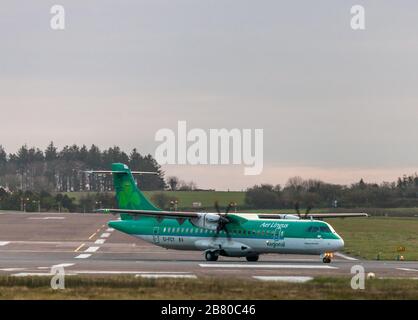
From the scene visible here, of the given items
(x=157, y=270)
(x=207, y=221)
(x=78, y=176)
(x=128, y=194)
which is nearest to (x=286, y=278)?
(x=157, y=270)

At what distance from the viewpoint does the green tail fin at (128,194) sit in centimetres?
5784

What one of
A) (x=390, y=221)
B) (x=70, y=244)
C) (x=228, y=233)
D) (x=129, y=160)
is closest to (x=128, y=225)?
(x=228, y=233)

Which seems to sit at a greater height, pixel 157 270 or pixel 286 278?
pixel 286 278

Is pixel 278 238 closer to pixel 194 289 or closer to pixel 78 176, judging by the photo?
pixel 194 289

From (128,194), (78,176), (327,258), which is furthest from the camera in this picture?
(78,176)

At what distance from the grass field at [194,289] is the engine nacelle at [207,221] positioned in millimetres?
19533

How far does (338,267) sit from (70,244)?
32.0 meters

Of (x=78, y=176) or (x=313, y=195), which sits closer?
(x=313, y=195)

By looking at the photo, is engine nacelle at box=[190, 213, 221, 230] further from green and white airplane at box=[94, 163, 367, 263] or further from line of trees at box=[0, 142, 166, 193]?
line of trees at box=[0, 142, 166, 193]

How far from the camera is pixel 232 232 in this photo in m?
51.7

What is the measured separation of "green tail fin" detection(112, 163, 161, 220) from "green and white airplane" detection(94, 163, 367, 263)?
48.7 inches

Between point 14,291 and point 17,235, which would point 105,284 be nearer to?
point 14,291

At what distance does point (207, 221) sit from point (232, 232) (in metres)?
1.78

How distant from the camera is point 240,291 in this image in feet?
91.4
